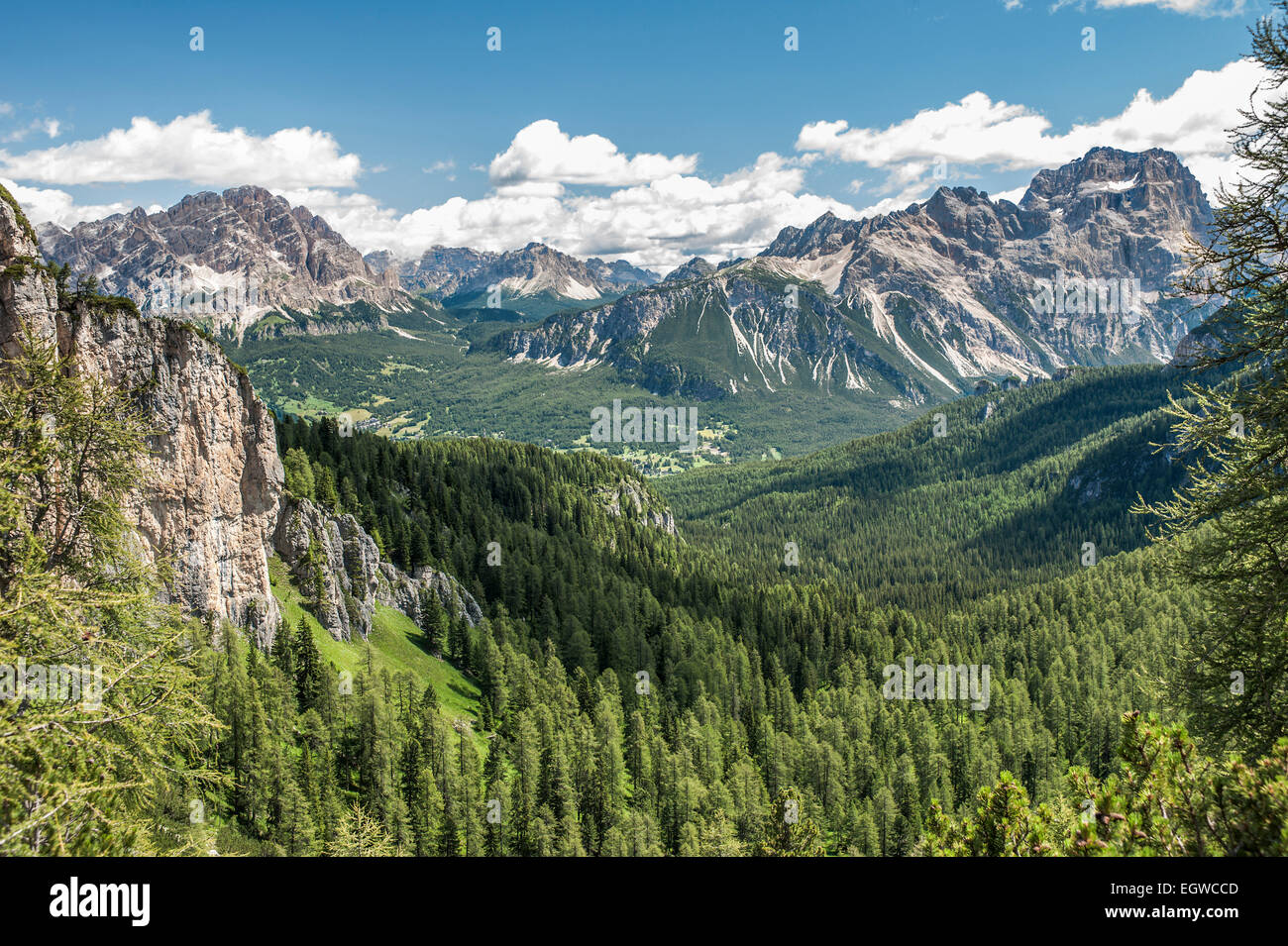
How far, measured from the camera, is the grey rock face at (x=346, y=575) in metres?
84.9

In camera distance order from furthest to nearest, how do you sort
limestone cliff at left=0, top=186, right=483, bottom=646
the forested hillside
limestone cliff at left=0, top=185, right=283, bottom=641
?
the forested hillside < limestone cliff at left=0, top=185, right=283, bottom=641 < limestone cliff at left=0, top=186, right=483, bottom=646

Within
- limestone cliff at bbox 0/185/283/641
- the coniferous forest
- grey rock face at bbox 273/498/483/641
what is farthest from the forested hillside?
limestone cliff at bbox 0/185/283/641

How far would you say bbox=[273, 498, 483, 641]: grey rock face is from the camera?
278ft

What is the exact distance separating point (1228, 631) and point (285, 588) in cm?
8786

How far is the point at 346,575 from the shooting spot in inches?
3622

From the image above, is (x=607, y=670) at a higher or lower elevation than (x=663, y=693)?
higher

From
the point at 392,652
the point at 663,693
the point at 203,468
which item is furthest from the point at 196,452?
the point at 663,693

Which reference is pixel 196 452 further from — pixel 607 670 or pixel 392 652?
pixel 607 670

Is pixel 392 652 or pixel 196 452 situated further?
pixel 392 652

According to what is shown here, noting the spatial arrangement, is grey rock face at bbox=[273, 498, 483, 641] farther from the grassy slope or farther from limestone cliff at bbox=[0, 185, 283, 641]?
limestone cliff at bbox=[0, 185, 283, 641]

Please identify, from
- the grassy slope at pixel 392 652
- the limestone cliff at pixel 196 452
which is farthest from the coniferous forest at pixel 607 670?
the limestone cliff at pixel 196 452

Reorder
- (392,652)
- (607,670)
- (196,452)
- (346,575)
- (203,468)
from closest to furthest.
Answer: (196,452)
(203,468)
(392,652)
(346,575)
(607,670)

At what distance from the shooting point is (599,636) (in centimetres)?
11588
